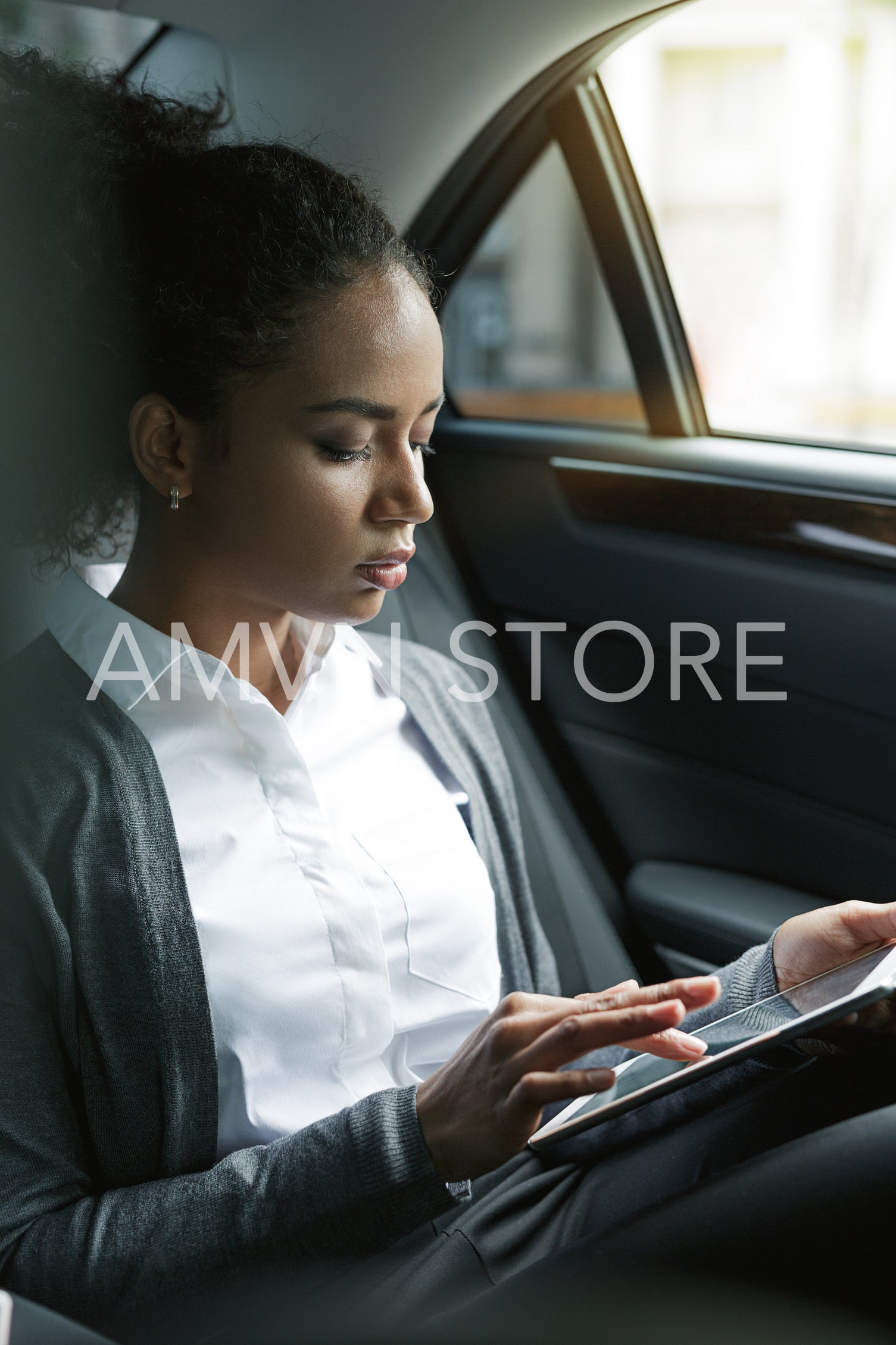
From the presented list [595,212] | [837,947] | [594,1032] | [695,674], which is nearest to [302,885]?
[594,1032]

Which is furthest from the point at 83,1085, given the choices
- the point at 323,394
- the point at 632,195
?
the point at 632,195

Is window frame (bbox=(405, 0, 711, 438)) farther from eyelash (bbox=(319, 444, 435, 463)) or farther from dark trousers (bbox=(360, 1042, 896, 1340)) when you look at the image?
dark trousers (bbox=(360, 1042, 896, 1340))

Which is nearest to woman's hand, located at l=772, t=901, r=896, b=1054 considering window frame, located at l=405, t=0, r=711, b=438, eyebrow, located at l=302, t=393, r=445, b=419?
eyebrow, located at l=302, t=393, r=445, b=419

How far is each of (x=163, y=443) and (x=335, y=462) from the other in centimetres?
16

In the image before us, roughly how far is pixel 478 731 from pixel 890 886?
0.54 m

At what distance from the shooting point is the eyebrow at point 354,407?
3.30 feet

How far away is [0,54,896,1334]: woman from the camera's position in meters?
0.91

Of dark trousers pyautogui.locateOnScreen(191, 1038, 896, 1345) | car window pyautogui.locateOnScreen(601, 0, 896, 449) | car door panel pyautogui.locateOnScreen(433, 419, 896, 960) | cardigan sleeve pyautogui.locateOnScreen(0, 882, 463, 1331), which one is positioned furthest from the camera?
car window pyautogui.locateOnScreen(601, 0, 896, 449)

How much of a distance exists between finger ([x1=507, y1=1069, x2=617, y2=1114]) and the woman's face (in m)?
0.43

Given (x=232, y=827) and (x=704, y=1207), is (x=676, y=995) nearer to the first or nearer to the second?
(x=704, y=1207)

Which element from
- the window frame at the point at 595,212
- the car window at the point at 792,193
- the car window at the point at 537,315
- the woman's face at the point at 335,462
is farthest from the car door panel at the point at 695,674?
the car window at the point at 537,315

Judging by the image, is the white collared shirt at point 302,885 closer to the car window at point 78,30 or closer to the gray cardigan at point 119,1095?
the gray cardigan at point 119,1095

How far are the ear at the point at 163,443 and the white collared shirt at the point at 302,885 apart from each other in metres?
0.13

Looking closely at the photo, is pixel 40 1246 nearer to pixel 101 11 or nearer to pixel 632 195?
pixel 101 11
